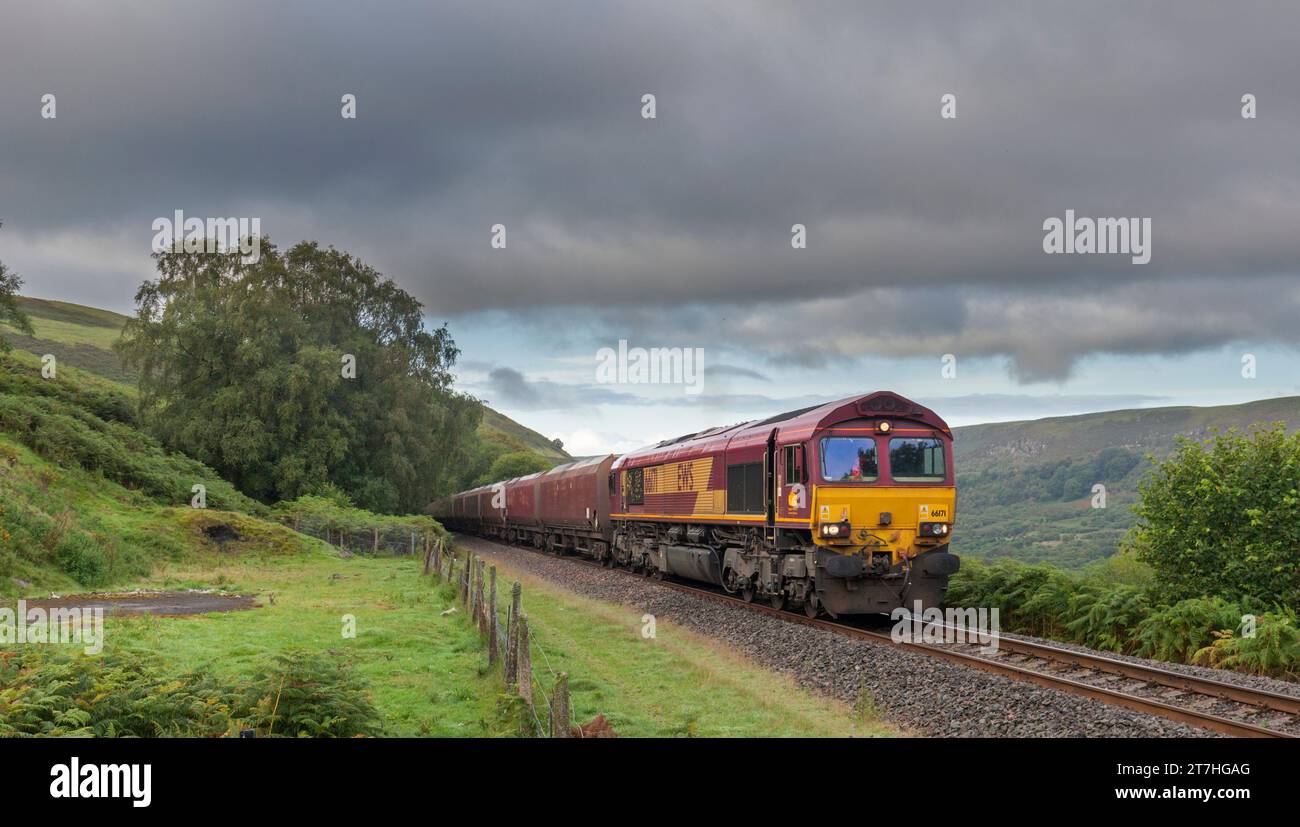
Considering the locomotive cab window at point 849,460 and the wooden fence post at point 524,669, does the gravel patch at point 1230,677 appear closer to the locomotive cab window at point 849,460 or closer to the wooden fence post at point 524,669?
the locomotive cab window at point 849,460

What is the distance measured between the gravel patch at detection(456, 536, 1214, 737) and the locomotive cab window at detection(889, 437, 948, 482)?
3.79 metres

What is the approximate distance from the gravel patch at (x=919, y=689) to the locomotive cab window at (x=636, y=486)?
9624 millimetres

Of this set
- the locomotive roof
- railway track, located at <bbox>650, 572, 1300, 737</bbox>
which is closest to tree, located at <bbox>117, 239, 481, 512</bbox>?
the locomotive roof

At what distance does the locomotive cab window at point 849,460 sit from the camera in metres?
19.2

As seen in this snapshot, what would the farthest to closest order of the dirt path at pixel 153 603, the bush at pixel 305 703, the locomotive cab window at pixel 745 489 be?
the locomotive cab window at pixel 745 489 → the dirt path at pixel 153 603 → the bush at pixel 305 703

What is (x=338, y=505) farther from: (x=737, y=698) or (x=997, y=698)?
(x=997, y=698)

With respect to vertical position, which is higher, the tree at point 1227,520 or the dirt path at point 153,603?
the tree at point 1227,520

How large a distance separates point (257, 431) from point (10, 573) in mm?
29304

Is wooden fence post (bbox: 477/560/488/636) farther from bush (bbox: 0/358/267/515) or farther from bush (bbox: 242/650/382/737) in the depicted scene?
bush (bbox: 0/358/267/515)

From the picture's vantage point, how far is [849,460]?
63.5 ft

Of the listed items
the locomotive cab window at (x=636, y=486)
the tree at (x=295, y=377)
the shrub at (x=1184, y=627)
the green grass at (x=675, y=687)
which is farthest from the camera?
the tree at (x=295, y=377)

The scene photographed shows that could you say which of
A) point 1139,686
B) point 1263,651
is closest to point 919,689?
point 1139,686

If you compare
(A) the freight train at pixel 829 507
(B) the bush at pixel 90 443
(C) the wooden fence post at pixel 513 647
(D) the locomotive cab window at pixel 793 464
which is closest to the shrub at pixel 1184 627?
(A) the freight train at pixel 829 507
